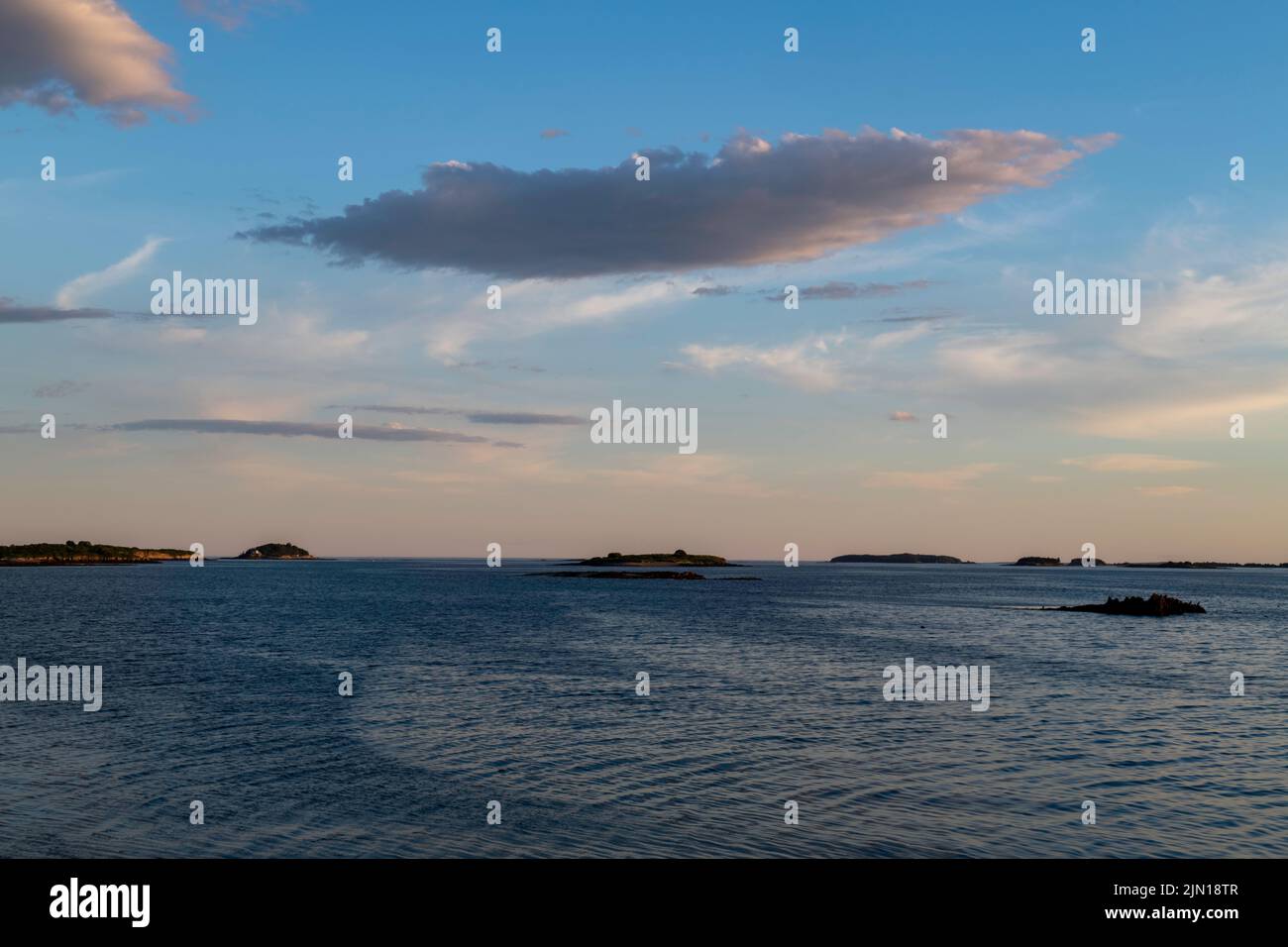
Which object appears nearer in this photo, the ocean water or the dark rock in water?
the ocean water

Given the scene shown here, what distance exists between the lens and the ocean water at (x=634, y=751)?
81.7ft

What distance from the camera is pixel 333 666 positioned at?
59500mm

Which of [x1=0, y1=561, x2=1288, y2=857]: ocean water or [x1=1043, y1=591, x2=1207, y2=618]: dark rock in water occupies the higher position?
[x1=0, y1=561, x2=1288, y2=857]: ocean water

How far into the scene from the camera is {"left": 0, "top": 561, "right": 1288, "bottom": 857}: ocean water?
24.9 meters

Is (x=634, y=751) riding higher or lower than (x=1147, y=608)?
higher

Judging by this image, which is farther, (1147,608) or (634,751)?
(1147,608)

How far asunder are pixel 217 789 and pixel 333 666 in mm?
30984

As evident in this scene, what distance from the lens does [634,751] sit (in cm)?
3509

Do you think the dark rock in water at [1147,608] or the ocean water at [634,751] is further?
the dark rock in water at [1147,608]

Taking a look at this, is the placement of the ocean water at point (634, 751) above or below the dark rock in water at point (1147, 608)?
above
